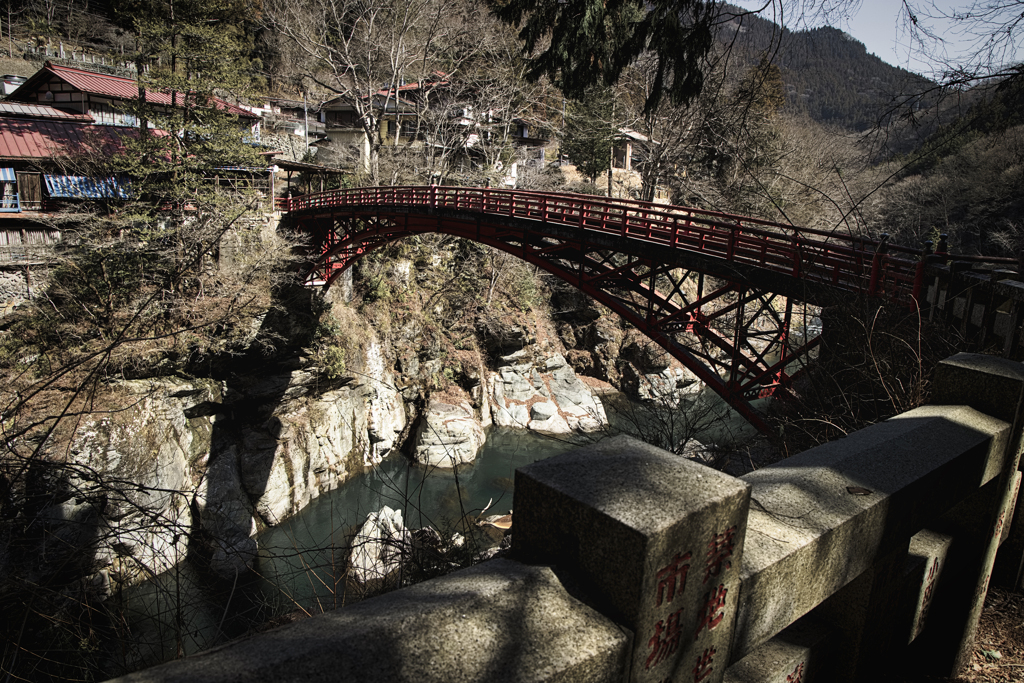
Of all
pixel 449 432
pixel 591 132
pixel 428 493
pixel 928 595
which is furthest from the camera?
pixel 591 132

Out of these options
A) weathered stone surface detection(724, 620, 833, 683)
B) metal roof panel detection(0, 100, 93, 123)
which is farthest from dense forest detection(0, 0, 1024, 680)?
metal roof panel detection(0, 100, 93, 123)

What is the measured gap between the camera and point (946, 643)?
2875mm

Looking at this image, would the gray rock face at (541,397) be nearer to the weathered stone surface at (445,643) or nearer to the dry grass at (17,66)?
the weathered stone surface at (445,643)

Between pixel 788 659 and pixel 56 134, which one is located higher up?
pixel 56 134

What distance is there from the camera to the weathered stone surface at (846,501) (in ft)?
5.98

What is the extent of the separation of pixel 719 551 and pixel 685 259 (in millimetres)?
8598

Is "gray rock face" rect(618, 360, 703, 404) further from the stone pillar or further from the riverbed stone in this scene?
the stone pillar

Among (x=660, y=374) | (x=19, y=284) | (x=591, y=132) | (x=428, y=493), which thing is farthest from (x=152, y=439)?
(x=591, y=132)

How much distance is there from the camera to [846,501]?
204 cm

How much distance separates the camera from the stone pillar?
1.41 m

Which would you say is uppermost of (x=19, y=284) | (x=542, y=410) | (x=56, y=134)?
(x=56, y=134)

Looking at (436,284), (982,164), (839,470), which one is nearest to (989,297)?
(839,470)

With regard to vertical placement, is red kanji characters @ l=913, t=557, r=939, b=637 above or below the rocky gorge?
above

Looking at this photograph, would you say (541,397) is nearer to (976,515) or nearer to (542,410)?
(542,410)
